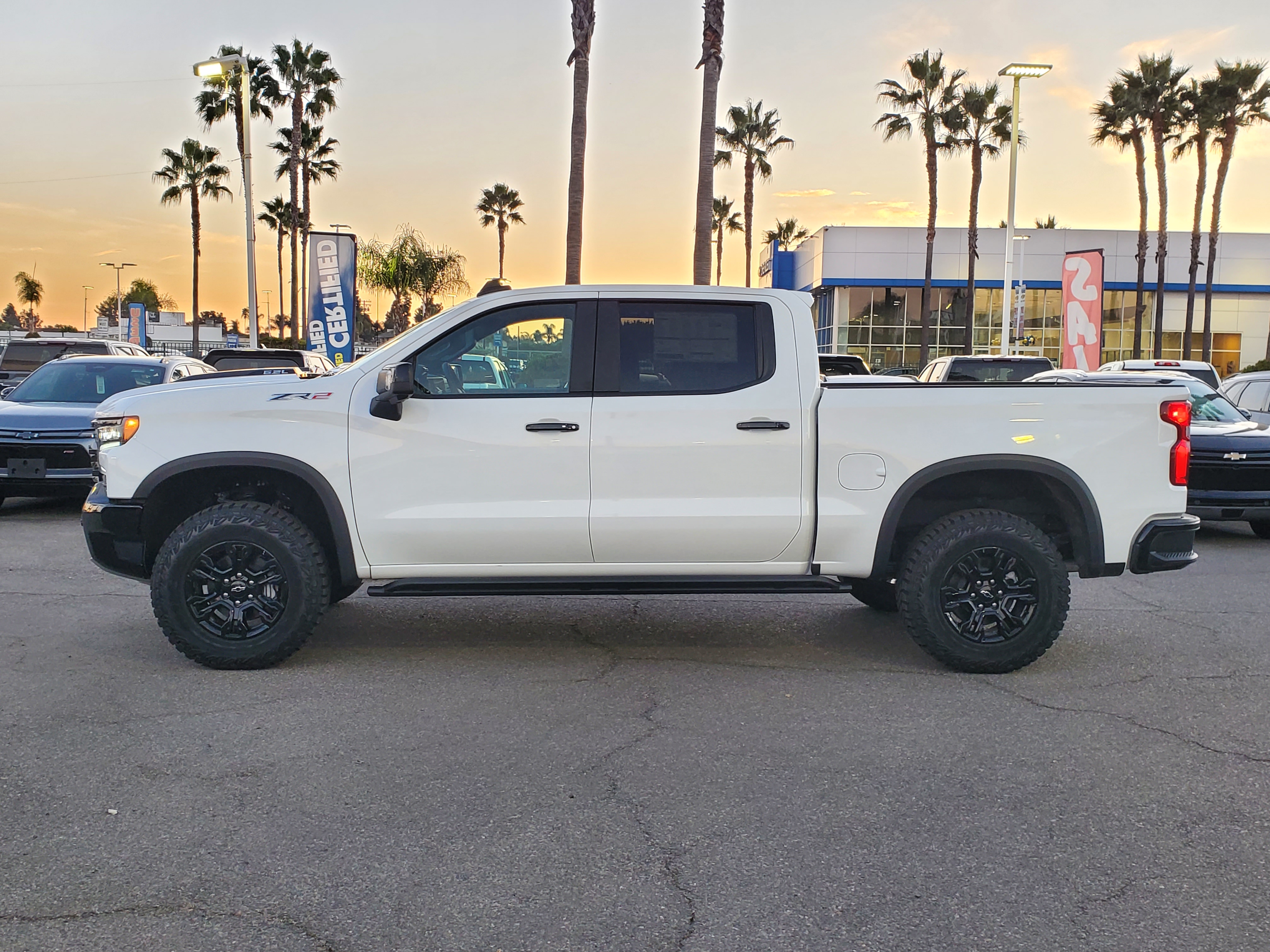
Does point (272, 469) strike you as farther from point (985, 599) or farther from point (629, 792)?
point (985, 599)

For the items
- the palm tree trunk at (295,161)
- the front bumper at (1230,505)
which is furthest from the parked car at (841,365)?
the palm tree trunk at (295,161)

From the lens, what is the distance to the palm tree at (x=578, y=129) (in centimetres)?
2008

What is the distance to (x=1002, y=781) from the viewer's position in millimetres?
4293

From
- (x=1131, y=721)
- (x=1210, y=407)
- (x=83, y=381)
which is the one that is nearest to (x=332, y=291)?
(x=83, y=381)

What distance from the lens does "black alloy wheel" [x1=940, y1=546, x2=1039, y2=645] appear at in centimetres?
580

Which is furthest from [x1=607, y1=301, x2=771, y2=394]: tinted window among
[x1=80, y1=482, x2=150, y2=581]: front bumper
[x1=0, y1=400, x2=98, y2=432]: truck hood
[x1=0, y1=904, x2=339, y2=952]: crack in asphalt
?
[x1=0, y1=400, x2=98, y2=432]: truck hood

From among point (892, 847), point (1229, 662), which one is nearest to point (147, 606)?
point (892, 847)

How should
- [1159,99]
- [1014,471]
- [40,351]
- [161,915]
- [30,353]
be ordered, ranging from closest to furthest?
1. [161,915]
2. [1014,471]
3. [40,351]
4. [30,353]
5. [1159,99]

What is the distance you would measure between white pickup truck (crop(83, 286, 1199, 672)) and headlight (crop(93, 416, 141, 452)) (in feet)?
0.04

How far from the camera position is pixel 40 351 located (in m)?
19.1

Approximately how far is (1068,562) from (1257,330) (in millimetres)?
51735

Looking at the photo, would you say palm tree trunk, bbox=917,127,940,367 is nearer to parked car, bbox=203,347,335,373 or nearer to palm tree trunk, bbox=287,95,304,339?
palm tree trunk, bbox=287,95,304,339

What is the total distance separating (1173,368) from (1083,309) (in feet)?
42.1

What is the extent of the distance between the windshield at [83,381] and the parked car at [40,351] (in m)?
4.36
